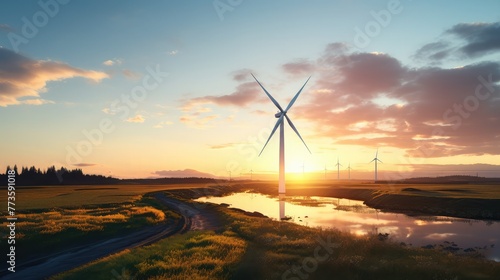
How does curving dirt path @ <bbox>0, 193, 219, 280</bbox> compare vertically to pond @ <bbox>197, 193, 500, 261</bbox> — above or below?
above

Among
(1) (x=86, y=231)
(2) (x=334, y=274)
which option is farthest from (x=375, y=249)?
(1) (x=86, y=231)

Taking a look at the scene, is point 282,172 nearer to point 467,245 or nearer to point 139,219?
point 139,219

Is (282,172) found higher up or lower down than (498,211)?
higher up

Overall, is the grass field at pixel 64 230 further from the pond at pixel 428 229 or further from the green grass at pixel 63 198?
the pond at pixel 428 229

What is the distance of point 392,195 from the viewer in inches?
3366

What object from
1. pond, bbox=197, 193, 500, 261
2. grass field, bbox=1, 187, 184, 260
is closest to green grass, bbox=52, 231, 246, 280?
grass field, bbox=1, 187, 184, 260

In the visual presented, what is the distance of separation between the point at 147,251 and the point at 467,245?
3416 centimetres

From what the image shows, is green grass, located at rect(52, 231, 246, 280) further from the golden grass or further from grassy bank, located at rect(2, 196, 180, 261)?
the golden grass

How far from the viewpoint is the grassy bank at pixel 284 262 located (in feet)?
70.5

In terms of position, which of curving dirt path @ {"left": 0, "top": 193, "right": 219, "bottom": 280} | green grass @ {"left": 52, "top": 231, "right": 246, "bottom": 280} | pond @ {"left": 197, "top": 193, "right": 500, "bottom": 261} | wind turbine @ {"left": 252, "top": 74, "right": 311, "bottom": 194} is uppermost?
wind turbine @ {"left": 252, "top": 74, "right": 311, "bottom": 194}

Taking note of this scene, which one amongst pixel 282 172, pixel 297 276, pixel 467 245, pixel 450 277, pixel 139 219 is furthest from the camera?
pixel 282 172

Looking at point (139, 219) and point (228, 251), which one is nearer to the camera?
point (228, 251)

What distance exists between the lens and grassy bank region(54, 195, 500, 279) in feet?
70.5

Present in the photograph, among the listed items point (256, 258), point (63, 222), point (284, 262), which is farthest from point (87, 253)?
point (284, 262)
